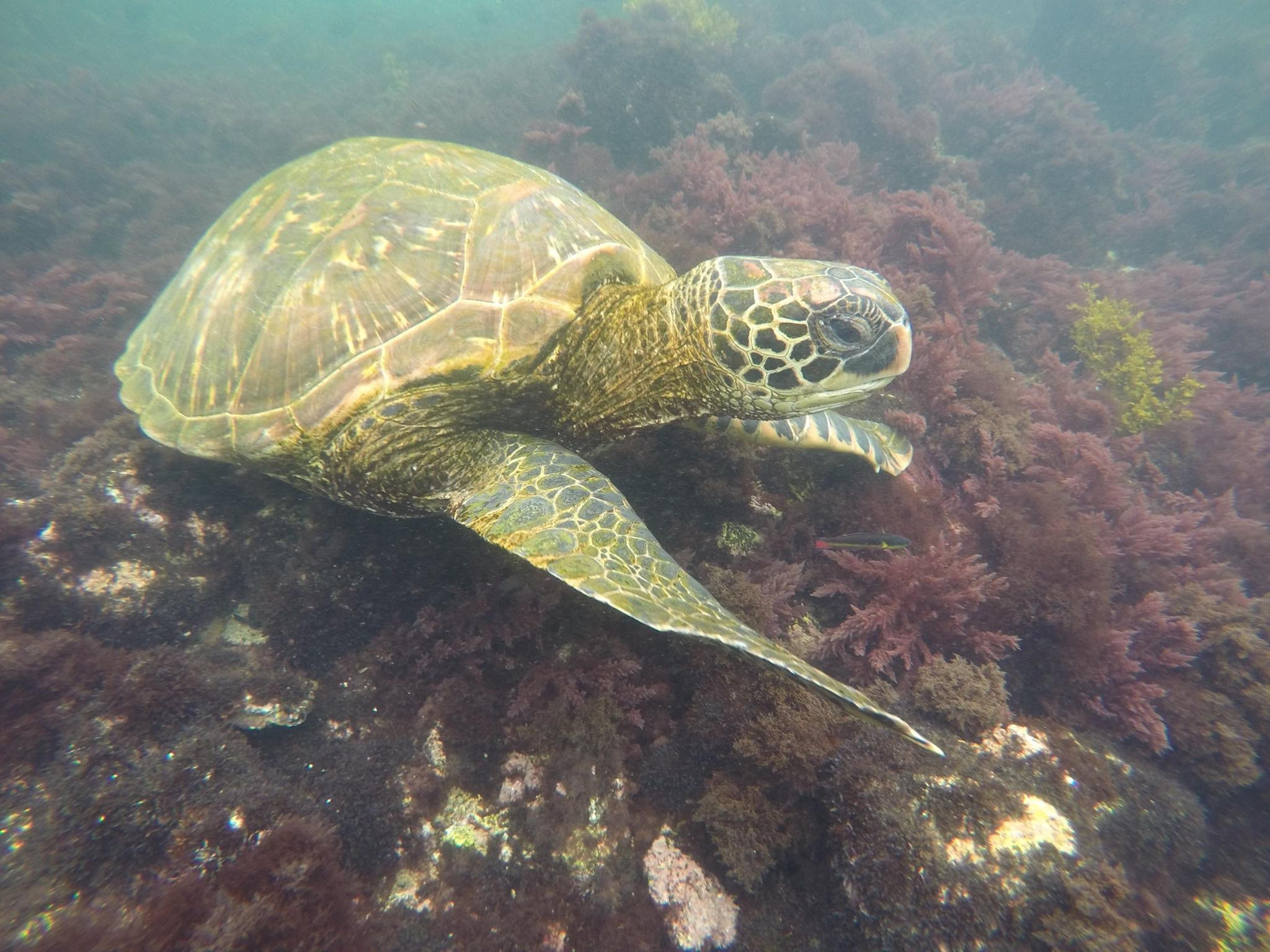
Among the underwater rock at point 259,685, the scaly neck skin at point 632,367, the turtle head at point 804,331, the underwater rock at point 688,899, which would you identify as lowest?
the underwater rock at point 259,685

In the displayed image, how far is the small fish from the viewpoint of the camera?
2.70 m

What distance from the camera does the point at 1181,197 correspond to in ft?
35.5

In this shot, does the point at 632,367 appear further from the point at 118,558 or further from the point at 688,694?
the point at 118,558

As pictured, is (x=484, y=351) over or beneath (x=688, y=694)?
over

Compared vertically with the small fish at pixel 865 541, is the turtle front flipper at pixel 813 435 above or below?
above

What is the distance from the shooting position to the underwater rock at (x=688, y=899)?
6.17ft

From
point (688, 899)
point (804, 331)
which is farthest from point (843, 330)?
point (688, 899)

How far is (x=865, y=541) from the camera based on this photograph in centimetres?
274

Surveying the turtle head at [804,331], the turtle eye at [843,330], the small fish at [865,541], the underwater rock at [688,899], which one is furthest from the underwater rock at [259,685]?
the turtle eye at [843,330]

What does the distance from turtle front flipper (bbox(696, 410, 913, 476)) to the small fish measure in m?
0.49

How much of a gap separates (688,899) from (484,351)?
7.85ft

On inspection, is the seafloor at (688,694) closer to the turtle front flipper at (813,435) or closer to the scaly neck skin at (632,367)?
the turtle front flipper at (813,435)

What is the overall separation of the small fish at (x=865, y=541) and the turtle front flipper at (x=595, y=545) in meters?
0.99

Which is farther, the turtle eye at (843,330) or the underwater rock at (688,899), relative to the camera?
the turtle eye at (843,330)
